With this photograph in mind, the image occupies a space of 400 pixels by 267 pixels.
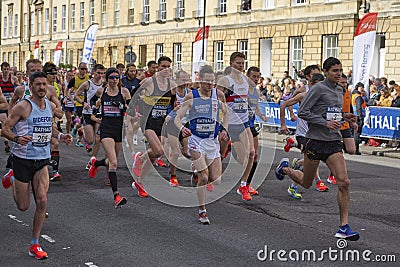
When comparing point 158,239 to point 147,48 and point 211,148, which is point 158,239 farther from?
point 147,48

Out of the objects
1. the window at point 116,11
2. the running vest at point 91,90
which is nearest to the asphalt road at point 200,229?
the running vest at point 91,90

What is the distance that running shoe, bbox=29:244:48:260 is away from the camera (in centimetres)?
695

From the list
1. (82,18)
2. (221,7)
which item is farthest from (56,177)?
(82,18)

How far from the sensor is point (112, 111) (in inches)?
405

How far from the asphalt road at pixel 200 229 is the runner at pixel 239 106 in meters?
0.74

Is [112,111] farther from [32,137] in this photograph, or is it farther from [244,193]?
[32,137]

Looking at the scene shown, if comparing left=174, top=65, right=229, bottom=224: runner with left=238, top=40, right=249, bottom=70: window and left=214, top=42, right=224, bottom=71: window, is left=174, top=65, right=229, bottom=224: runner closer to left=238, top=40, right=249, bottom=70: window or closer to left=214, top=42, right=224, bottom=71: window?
left=238, top=40, right=249, bottom=70: window

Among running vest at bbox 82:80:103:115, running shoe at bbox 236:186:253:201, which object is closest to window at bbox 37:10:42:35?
running vest at bbox 82:80:103:115

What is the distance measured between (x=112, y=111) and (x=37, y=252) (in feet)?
12.0

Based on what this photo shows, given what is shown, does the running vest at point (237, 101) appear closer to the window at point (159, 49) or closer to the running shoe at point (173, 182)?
the running shoe at point (173, 182)

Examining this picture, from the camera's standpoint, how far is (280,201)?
407 inches

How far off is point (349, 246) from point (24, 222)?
395 cm

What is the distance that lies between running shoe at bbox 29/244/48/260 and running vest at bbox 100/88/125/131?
133 inches

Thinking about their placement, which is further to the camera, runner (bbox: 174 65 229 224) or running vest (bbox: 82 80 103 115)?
running vest (bbox: 82 80 103 115)
